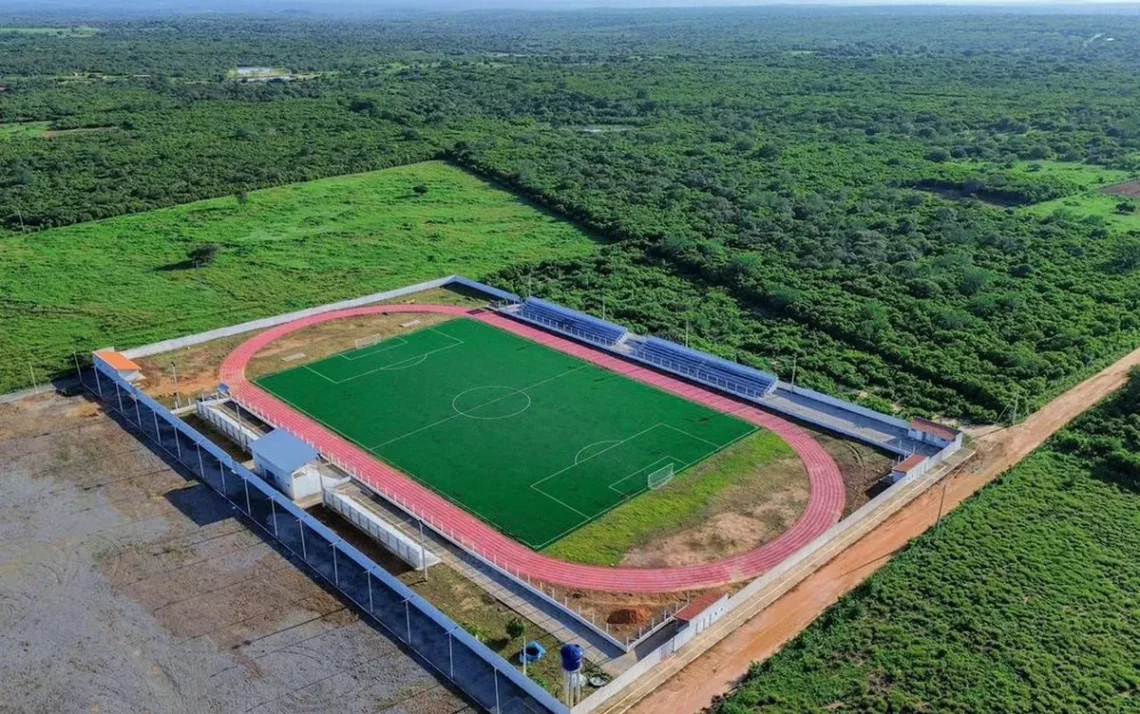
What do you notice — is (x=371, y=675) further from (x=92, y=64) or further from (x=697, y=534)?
(x=92, y=64)

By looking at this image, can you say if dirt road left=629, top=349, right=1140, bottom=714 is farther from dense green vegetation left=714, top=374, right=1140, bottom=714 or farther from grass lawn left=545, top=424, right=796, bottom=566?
grass lawn left=545, top=424, right=796, bottom=566

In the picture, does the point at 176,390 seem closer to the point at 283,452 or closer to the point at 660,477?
the point at 283,452

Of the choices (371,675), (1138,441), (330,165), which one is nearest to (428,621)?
(371,675)

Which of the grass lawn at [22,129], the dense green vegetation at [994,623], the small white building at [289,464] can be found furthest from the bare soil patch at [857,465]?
the grass lawn at [22,129]

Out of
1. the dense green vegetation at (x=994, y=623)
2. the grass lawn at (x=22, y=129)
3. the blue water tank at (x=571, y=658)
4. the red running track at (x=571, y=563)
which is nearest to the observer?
the blue water tank at (x=571, y=658)

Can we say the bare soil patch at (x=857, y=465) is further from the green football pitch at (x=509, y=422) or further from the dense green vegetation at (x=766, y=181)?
the dense green vegetation at (x=766, y=181)

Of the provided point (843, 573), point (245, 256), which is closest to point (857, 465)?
point (843, 573)

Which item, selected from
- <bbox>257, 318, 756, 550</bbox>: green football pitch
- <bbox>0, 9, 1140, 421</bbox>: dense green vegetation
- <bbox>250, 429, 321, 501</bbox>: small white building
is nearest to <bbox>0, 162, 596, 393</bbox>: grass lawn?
<bbox>0, 9, 1140, 421</bbox>: dense green vegetation
